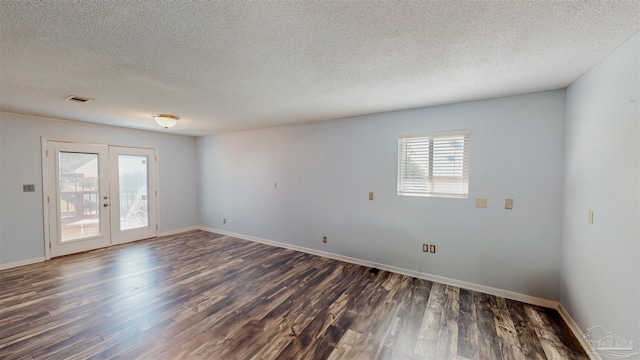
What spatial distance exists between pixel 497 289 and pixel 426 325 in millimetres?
1259

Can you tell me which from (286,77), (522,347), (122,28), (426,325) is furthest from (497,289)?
(122,28)

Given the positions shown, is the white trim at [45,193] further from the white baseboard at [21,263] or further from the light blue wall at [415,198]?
the light blue wall at [415,198]

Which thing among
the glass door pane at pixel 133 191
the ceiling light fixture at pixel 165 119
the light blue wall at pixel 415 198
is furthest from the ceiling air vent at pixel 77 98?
the light blue wall at pixel 415 198

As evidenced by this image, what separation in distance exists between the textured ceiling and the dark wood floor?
237 cm

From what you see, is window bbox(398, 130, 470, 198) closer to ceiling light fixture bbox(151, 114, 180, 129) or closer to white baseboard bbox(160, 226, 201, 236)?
ceiling light fixture bbox(151, 114, 180, 129)

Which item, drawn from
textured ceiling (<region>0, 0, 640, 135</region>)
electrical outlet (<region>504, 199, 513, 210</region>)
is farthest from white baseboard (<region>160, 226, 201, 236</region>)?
electrical outlet (<region>504, 199, 513, 210</region>)

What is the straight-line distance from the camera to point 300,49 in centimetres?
185

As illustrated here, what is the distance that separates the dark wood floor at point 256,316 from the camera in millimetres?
2094

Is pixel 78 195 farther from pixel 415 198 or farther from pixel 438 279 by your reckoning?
pixel 438 279

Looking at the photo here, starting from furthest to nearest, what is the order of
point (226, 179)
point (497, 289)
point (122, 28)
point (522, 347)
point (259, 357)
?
point (226, 179) < point (497, 289) < point (522, 347) < point (259, 357) < point (122, 28)

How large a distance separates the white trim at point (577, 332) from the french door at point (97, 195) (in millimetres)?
6912

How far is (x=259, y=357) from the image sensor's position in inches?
78.9

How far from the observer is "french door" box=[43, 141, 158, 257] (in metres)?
4.27

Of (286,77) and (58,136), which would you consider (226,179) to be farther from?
(286,77)
